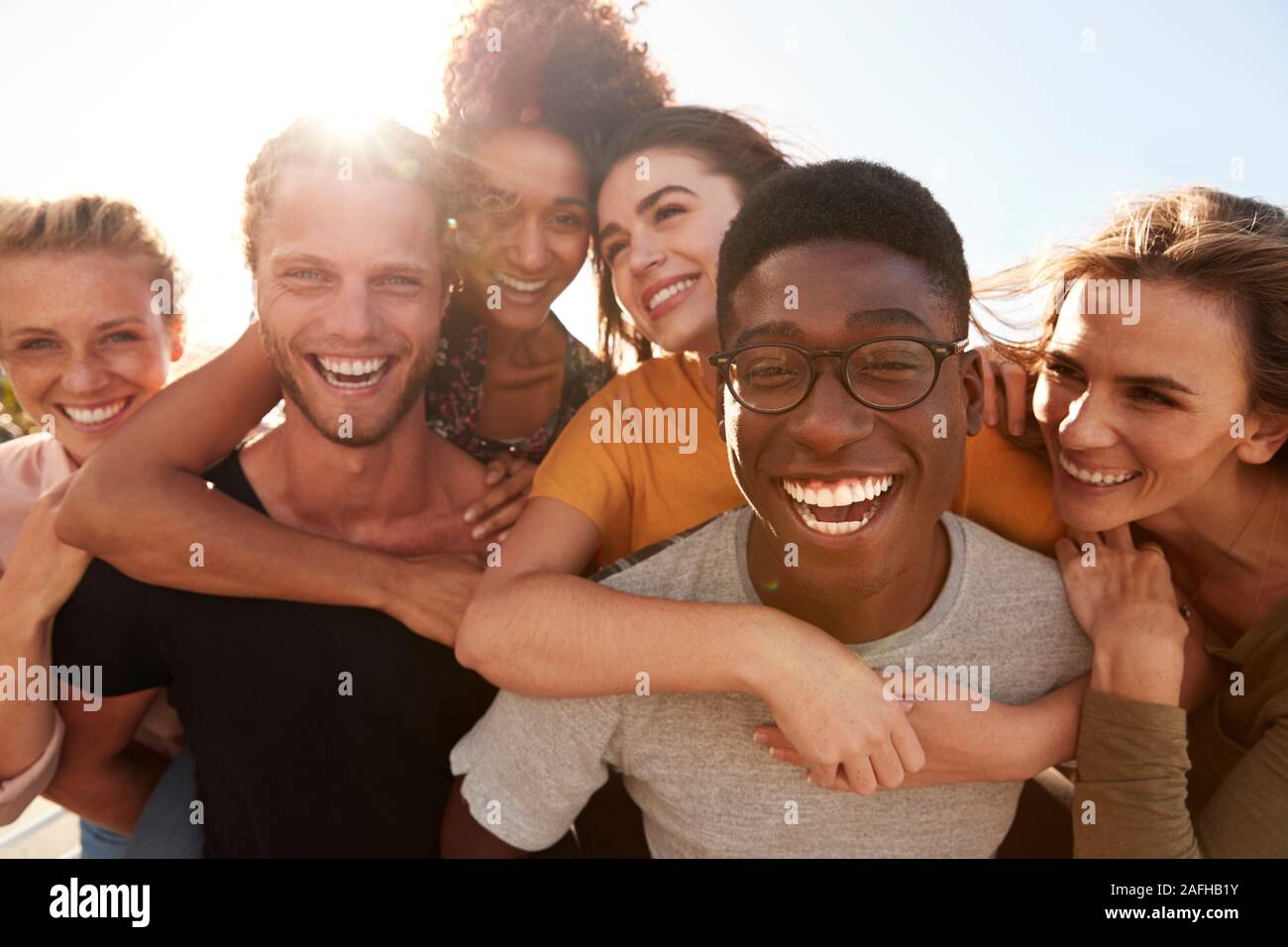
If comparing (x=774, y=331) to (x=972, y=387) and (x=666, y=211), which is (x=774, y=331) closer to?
(x=972, y=387)

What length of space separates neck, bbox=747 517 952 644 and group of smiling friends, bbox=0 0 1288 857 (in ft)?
0.05

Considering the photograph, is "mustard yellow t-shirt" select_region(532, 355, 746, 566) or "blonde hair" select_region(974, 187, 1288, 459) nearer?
"blonde hair" select_region(974, 187, 1288, 459)

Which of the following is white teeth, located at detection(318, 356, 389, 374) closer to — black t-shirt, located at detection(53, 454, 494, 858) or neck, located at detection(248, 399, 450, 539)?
neck, located at detection(248, 399, 450, 539)

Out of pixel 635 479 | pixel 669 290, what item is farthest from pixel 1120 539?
pixel 669 290

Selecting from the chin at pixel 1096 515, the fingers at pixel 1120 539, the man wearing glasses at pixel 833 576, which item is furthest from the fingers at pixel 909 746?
the fingers at pixel 1120 539

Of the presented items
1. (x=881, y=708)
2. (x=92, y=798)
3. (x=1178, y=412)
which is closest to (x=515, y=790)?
(x=881, y=708)

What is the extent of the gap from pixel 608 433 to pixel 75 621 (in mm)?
1628

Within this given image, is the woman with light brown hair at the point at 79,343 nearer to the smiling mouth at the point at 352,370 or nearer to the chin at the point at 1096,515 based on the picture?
the smiling mouth at the point at 352,370

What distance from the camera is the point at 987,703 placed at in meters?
1.96

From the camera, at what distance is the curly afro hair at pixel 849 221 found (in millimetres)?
1818

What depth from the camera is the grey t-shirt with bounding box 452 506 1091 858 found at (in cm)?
203

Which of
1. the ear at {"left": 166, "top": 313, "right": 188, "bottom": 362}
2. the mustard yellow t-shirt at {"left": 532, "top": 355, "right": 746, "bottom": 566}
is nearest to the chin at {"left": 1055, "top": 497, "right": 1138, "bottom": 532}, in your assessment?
the mustard yellow t-shirt at {"left": 532, "top": 355, "right": 746, "bottom": 566}

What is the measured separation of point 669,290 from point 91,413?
1943 millimetres
